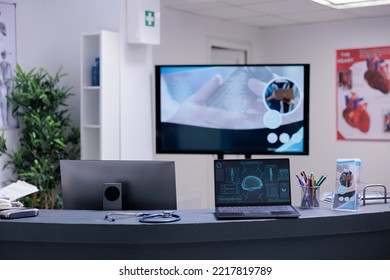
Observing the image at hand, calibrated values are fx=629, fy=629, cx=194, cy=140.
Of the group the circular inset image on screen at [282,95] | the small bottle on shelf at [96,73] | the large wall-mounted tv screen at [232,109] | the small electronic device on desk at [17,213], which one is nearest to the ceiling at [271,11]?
the large wall-mounted tv screen at [232,109]

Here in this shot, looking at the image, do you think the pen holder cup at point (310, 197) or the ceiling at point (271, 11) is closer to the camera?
Answer: the pen holder cup at point (310, 197)

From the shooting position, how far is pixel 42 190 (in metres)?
4.83

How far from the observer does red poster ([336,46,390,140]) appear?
6.20m

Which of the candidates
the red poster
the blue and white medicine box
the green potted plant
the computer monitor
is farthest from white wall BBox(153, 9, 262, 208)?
the blue and white medicine box

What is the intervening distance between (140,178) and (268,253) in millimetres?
718

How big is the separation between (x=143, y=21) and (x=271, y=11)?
1419mm

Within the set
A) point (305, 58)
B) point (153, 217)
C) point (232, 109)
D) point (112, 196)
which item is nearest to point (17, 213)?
point (112, 196)

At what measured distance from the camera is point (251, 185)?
2928 millimetres

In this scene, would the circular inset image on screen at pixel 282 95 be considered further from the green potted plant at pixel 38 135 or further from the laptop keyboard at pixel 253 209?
the laptop keyboard at pixel 253 209

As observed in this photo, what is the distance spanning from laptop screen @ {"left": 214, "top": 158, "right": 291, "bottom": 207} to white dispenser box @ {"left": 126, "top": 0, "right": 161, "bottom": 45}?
2370 millimetres

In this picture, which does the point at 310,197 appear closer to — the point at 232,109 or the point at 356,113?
the point at 232,109

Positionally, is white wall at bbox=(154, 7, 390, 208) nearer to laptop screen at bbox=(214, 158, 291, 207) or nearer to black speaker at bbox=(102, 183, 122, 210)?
black speaker at bbox=(102, 183, 122, 210)

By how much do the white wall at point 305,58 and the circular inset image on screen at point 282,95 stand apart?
1080 mm

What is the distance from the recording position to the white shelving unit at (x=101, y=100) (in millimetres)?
4918
